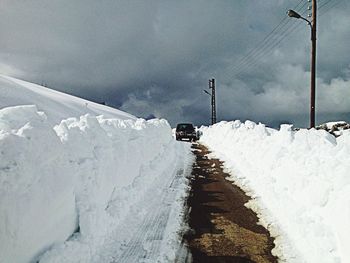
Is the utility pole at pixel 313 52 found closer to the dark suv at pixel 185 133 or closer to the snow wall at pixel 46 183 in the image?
the snow wall at pixel 46 183

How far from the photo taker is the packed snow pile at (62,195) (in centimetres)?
372

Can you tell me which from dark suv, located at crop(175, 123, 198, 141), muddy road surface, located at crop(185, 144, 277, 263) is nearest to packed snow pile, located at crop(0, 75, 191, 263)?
muddy road surface, located at crop(185, 144, 277, 263)

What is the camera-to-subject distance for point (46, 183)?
168 inches

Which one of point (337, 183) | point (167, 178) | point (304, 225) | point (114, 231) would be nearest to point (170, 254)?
point (114, 231)

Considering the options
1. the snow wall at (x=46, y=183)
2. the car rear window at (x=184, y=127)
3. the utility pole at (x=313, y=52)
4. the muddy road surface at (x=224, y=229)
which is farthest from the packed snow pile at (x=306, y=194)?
the car rear window at (x=184, y=127)

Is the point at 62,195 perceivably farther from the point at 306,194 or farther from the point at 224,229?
the point at 306,194

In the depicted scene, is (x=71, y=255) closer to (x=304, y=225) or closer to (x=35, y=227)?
(x=35, y=227)

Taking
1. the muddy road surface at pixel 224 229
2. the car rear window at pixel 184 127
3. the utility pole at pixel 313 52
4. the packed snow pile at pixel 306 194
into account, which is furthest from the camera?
the car rear window at pixel 184 127

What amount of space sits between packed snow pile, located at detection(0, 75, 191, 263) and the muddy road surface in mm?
460

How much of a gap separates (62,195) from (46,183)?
412 millimetres

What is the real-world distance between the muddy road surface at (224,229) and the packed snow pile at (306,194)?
297 millimetres

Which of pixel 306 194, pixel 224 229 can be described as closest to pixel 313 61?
pixel 306 194

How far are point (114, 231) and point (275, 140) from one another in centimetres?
739

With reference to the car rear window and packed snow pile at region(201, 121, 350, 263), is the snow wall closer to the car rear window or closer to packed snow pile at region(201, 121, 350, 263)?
packed snow pile at region(201, 121, 350, 263)
